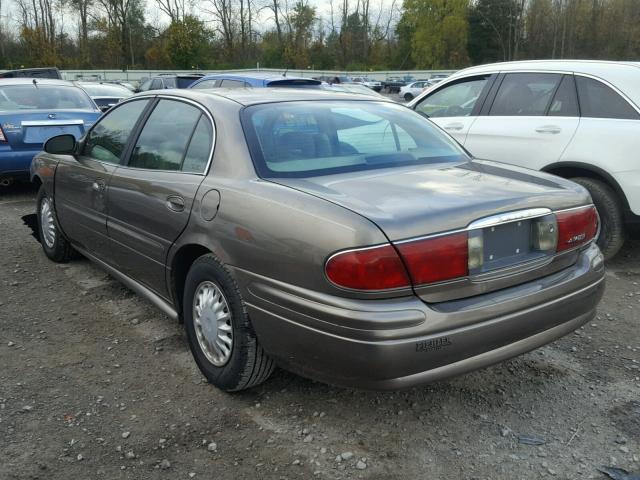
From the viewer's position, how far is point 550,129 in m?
5.26

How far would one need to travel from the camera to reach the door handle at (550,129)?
5214mm

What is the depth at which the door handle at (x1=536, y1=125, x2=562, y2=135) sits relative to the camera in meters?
5.21

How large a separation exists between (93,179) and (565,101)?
401 cm

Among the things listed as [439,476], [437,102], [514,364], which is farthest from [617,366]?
[437,102]

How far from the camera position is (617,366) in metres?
3.39

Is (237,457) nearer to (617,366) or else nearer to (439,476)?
(439,476)

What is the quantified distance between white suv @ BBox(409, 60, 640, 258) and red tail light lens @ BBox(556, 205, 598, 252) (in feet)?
7.18

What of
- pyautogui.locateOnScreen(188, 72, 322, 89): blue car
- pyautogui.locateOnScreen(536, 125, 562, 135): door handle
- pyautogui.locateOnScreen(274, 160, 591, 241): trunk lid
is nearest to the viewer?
pyautogui.locateOnScreen(274, 160, 591, 241): trunk lid

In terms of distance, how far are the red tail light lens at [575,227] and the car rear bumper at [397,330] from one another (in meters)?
0.19

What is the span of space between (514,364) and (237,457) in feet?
5.53

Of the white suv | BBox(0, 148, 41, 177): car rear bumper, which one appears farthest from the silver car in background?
BBox(0, 148, 41, 177): car rear bumper

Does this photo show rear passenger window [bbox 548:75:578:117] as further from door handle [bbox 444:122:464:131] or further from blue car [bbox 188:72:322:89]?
blue car [bbox 188:72:322:89]

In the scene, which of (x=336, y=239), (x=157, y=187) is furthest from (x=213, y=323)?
(x=336, y=239)

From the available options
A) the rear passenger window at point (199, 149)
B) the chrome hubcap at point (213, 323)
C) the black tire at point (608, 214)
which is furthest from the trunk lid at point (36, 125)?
the black tire at point (608, 214)
